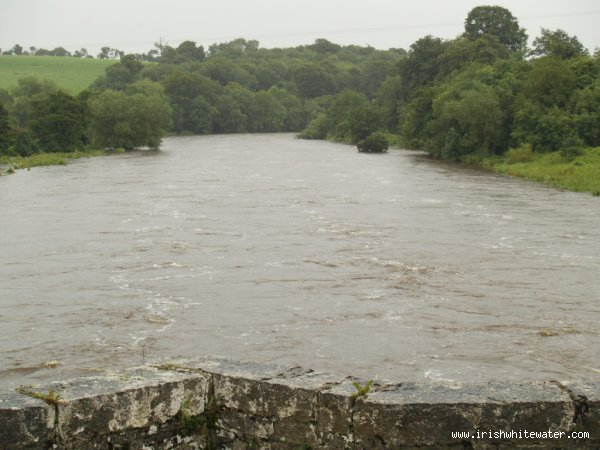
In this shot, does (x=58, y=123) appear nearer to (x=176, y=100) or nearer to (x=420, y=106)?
(x=420, y=106)

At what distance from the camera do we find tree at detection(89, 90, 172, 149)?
7400cm

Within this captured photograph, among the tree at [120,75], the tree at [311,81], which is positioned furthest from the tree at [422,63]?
the tree at [311,81]

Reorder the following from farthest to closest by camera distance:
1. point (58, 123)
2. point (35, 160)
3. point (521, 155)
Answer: point (58, 123)
point (35, 160)
point (521, 155)

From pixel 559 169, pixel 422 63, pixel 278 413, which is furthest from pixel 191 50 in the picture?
pixel 278 413

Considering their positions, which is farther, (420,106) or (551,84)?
(420,106)

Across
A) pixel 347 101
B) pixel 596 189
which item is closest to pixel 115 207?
pixel 596 189

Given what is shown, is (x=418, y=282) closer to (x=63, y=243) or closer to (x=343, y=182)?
(x=63, y=243)

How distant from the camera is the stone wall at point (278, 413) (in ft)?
16.9

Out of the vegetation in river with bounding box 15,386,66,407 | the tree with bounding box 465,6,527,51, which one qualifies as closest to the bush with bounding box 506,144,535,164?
the tree with bounding box 465,6,527,51

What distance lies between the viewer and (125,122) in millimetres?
74062

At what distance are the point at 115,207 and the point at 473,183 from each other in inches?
789

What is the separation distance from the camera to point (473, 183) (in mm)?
41906

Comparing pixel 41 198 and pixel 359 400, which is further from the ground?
pixel 359 400

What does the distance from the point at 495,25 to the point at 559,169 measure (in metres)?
45.1
